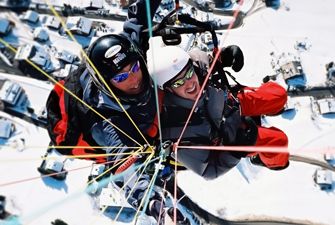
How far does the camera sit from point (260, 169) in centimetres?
820

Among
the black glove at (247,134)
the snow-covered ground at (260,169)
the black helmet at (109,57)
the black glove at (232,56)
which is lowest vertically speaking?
the snow-covered ground at (260,169)

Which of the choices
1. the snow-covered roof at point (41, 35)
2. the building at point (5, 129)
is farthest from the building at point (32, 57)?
the building at point (5, 129)

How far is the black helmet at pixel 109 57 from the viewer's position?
3.10 meters

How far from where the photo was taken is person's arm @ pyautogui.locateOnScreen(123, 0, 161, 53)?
3.68 meters

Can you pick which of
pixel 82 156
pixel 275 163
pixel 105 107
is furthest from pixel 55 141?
pixel 275 163

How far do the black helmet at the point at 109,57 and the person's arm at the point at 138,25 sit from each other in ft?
1.45

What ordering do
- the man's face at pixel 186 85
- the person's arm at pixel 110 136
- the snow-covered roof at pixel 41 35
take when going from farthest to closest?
the snow-covered roof at pixel 41 35 < the man's face at pixel 186 85 < the person's arm at pixel 110 136

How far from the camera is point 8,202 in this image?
341 inches

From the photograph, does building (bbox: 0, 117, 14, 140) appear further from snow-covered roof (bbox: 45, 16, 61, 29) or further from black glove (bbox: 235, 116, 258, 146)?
black glove (bbox: 235, 116, 258, 146)

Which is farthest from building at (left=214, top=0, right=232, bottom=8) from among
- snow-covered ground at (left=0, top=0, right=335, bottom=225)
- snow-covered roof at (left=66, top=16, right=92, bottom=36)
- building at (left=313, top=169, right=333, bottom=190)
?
building at (left=313, top=169, right=333, bottom=190)

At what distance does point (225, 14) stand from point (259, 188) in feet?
15.5

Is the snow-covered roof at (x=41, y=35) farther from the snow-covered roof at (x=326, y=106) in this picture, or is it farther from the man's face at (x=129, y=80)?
the man's face at (x=129, y=80)

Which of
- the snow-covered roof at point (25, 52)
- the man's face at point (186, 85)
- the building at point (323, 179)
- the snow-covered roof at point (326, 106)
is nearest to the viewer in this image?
the man's face at point (186, 85)

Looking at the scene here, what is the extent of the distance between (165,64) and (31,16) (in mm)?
8715
